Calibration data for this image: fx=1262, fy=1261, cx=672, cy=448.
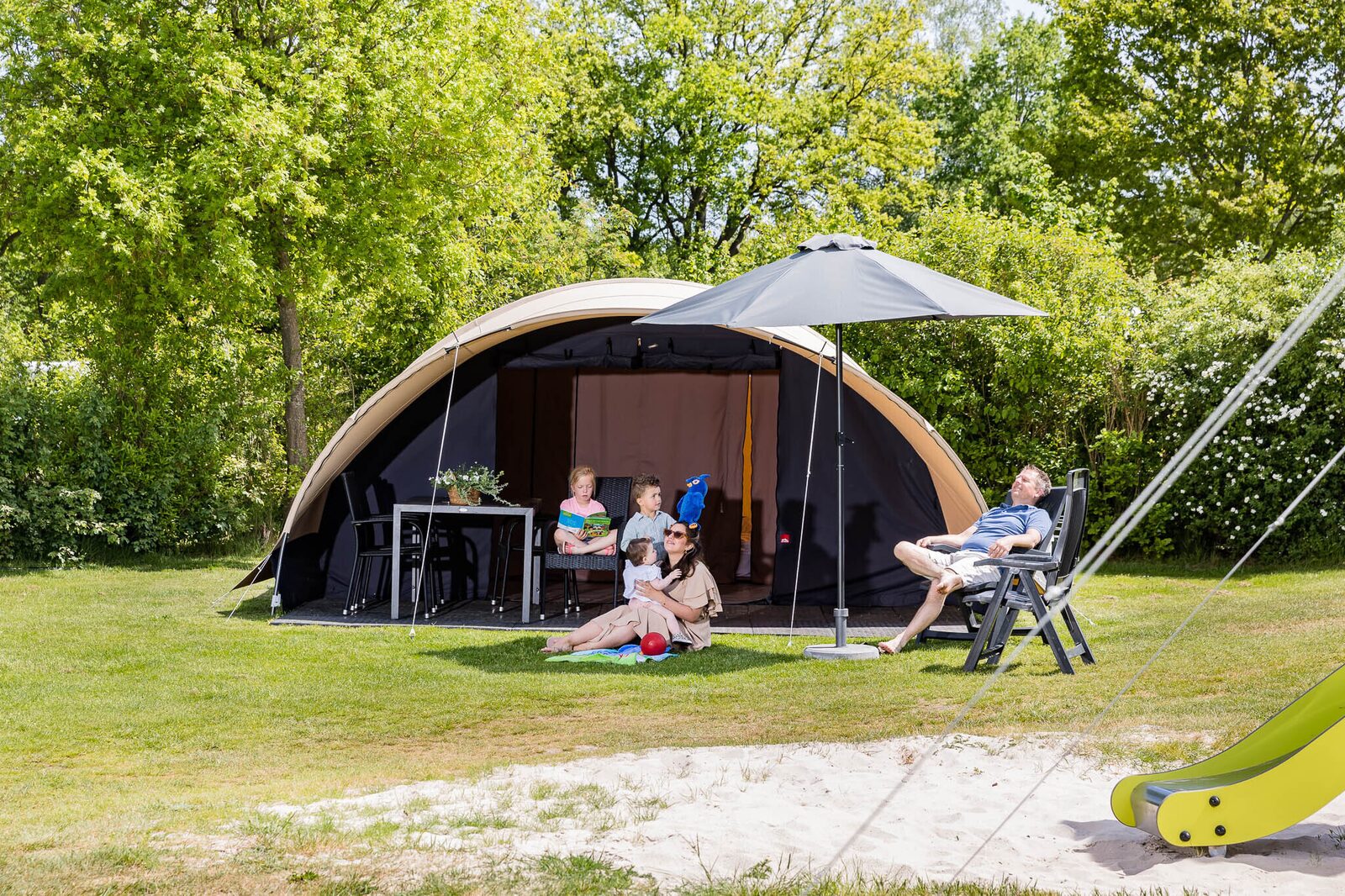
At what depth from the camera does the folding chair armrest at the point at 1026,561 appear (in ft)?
17.8

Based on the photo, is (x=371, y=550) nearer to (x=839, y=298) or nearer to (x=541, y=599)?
(x=541, y=599)

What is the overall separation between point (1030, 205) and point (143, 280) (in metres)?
11.6

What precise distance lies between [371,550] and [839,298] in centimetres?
339

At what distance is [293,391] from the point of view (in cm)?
1153

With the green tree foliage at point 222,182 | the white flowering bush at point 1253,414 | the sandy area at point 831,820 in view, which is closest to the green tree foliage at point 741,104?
the green tree foliage at point 222,182

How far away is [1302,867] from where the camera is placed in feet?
9.48

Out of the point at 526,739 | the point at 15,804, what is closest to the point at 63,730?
the point at 15,804

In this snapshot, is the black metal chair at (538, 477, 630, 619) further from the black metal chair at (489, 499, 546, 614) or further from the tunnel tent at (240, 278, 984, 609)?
the tunnel tent at (240, 278, 984, 609)

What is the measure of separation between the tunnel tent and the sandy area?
141 inches

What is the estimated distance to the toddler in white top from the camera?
6074mm

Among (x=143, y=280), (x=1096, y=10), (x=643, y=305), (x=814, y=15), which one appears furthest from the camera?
(x=814, y=15)

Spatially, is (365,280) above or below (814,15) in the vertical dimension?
below

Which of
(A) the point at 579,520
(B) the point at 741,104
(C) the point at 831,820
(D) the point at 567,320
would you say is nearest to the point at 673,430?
(D) the point at 567,320

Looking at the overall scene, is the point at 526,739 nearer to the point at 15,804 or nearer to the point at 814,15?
the point at 15,804
